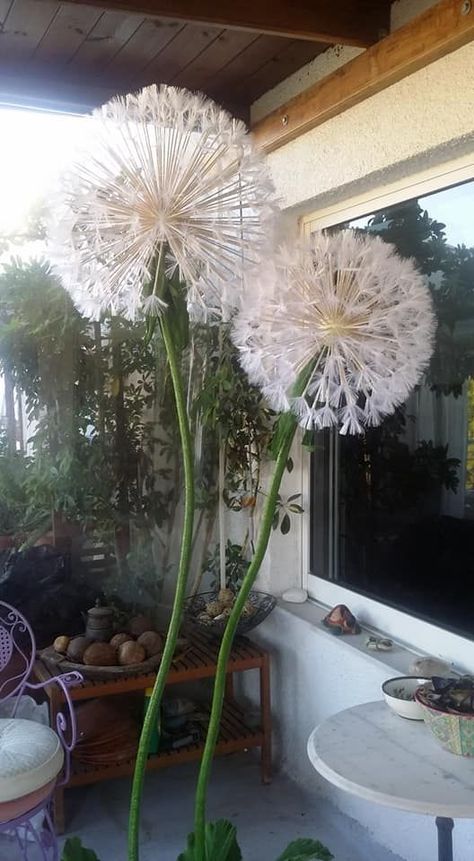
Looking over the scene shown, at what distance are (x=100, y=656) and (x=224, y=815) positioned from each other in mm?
637

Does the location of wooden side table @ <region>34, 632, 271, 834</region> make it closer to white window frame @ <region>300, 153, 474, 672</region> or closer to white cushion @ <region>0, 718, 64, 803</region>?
white cushion @ <region>0, 718, 64, 803</region>

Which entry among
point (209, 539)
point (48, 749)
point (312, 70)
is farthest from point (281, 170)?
point (48, 749)

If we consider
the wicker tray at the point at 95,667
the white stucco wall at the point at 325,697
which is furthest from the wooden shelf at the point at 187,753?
the wicker tray at the point at 95,667

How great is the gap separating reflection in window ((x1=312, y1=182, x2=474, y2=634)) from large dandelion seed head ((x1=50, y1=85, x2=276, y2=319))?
753mm

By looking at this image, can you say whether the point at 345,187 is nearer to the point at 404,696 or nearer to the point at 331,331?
the point at 331,331

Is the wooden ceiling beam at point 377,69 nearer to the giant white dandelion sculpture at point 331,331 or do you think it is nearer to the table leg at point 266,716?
the giant white dandelion sculpture at point 331,331

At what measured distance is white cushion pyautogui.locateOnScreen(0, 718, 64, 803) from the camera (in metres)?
1.81

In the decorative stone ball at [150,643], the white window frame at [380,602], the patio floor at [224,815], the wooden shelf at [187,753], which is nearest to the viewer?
the white window frame at [380,602]

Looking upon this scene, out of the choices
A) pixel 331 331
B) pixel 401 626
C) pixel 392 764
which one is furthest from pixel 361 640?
pixel 331 331

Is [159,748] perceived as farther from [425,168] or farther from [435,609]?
[425,168]

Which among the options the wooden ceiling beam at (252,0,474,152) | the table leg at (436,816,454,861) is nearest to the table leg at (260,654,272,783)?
the table leg at (436,816,454,861)

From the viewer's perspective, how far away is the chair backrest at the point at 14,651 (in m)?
2.33

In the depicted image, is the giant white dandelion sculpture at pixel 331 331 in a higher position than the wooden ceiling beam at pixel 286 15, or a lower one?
lower

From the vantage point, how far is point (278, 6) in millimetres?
1848
